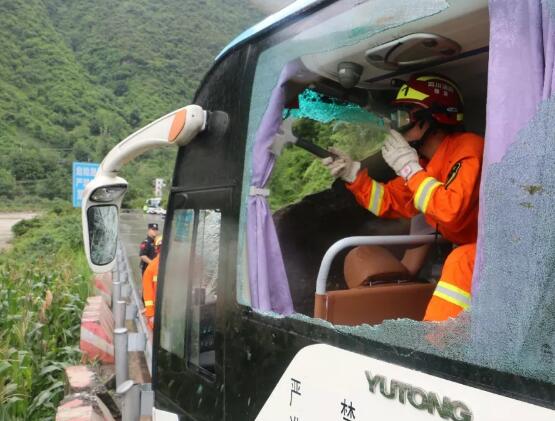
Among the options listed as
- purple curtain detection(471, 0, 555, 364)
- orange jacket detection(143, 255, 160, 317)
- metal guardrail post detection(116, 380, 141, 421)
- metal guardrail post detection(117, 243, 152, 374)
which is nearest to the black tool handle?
purple curtain detection(471, 0, 555, 364)

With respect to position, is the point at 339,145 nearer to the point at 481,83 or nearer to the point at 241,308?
the point at 481,83

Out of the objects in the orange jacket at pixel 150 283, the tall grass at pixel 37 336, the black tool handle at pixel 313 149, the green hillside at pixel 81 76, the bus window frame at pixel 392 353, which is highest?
the green hillside at pixel 81 76

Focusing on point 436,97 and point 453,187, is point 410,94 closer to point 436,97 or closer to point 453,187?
point 436,97

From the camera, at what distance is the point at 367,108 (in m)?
2.90

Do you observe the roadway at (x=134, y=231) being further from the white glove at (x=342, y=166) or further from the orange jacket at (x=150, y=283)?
the white glove at (x=342, y=166)

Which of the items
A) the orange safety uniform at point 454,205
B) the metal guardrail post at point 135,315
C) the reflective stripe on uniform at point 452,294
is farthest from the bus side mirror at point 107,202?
the metal guardrail post at point 135,315

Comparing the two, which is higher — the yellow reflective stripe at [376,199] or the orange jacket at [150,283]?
the yellow reflective stripe at [376,199]

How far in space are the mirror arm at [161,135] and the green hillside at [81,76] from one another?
5532cm

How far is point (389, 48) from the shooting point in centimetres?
227

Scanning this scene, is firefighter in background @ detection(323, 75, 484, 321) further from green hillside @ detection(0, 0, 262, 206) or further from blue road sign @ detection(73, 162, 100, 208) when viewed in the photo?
green hillside @ detection(0, 0, 262, 206)

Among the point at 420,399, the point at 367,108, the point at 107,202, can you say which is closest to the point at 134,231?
the point at 107,202

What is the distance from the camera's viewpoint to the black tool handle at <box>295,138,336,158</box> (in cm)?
245

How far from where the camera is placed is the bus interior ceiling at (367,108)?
2.11m

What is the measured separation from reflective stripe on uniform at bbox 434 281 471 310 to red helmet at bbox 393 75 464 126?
0.84 metres
